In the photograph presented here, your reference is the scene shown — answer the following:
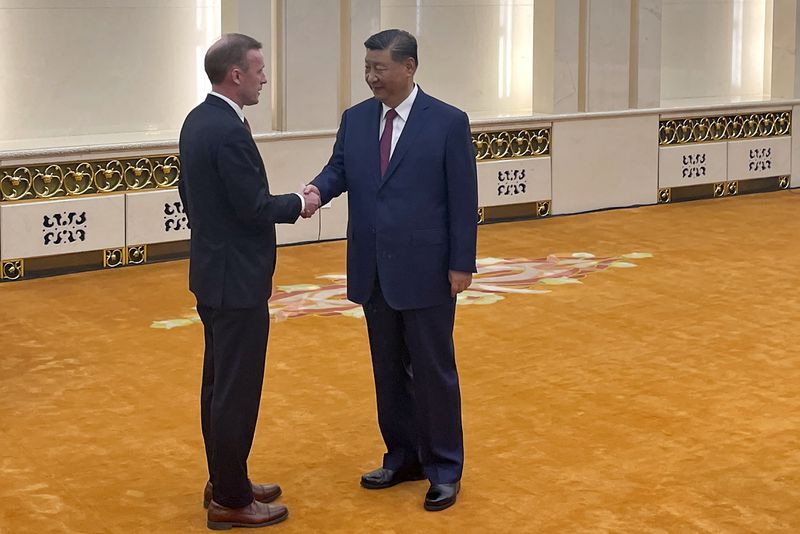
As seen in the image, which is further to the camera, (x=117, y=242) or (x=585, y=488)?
(x=117, y=242)

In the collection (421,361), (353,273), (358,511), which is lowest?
(358,511)

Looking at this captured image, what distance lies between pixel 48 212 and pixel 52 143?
2.23 feet

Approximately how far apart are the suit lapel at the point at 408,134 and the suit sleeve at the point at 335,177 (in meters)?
0.25

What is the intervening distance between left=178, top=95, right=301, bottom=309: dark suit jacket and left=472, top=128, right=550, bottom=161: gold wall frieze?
22.9 ft

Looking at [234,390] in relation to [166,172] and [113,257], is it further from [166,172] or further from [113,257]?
[166,172]

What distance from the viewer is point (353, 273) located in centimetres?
525

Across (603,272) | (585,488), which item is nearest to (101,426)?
(585,488)

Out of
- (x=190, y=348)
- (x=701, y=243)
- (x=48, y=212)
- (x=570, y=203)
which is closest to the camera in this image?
(x=190, y=348)

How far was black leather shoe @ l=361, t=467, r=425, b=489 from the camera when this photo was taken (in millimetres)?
5320

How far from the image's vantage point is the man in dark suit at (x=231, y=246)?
4699 mm

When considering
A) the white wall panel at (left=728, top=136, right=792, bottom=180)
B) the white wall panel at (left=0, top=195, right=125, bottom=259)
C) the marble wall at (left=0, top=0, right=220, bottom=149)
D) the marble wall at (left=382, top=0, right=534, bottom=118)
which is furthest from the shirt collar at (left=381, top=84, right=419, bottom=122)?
the white wall panel at (left=728, top=136, right=792, bottom=180)

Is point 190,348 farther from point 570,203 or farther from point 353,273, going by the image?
point 570,203

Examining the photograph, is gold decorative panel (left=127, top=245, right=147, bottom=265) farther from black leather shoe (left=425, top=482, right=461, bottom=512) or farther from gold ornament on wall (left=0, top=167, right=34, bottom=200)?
black leather shoe (left=425, top=482, right=461, bottom=512)

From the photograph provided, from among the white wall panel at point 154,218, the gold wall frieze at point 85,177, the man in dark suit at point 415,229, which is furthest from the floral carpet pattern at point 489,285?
the man in dark suit at point 415,229
